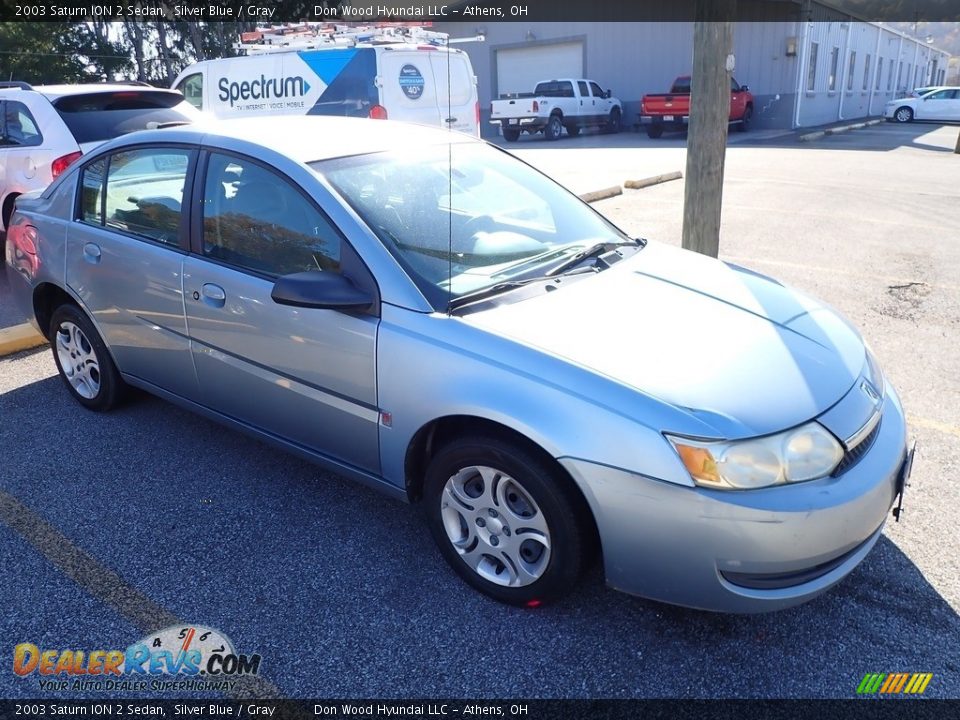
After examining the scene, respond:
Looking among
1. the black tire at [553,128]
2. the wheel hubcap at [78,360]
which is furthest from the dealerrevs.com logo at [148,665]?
the black tire at [553,128]

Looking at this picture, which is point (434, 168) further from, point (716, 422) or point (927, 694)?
point (927, 694)

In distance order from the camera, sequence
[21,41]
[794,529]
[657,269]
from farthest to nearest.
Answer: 1. [21,41]
2. [657,269]
3. [794,529]

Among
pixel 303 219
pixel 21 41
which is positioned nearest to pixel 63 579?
pixel 303 219

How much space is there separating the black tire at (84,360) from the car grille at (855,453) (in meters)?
3.52

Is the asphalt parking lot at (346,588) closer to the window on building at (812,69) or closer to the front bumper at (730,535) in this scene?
the front bumper at (730,535)

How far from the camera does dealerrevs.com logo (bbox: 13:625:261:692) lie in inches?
95.5

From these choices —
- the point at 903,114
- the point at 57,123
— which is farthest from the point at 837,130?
the point at 57,123

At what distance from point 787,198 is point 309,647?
1049 cm

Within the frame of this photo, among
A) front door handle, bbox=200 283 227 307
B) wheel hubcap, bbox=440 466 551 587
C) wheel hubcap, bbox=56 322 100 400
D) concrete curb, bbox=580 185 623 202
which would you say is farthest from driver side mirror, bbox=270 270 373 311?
concrete curb, bbox=580 185 623 202

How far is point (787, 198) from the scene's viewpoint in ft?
36.6

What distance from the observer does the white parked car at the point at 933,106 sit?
3031cm

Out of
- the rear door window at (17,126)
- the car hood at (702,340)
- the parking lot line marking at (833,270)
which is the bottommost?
the parking lot line marking at (833,270)

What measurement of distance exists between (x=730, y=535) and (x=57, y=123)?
23.6ft

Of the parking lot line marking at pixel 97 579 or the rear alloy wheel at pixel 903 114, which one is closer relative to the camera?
the parking lot line marking at pixel 97 579
